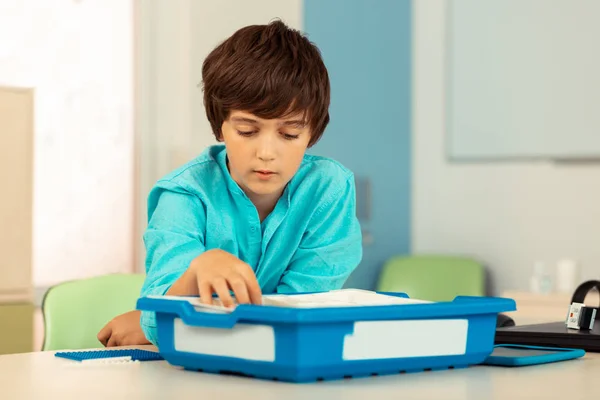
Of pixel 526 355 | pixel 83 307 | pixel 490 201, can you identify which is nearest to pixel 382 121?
pixel 490 201

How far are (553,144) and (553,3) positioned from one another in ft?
2.02

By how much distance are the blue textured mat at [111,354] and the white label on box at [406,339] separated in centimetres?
34

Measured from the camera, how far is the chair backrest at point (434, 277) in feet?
13.6

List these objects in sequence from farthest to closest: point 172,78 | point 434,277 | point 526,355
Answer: point 434,277 → point 172,78 → point 526,355

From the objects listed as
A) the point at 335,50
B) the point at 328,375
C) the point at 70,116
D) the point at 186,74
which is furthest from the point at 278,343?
the point at 335,50

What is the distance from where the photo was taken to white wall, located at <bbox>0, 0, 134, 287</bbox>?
A: 344 cm

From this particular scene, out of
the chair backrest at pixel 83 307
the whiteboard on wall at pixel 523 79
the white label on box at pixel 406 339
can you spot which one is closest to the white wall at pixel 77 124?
the chair backrest at pixel 83 307

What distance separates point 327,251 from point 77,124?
7.27 feet

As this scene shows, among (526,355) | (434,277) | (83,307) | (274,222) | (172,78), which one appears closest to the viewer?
(526,355)

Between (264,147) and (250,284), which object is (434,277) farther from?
(250,284)

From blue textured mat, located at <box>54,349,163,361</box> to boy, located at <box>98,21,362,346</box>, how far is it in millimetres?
63

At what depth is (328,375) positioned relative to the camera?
1035 millimetres

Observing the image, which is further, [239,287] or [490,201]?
[490,201]

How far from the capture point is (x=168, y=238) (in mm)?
1417
